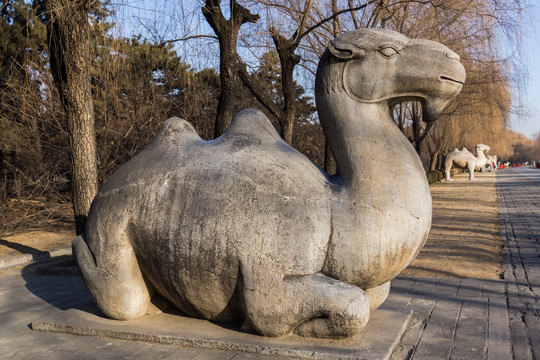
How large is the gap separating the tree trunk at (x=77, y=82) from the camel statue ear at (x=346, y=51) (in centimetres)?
368

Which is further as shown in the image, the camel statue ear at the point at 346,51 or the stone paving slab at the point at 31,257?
the stone paving slab at the point at 31,257

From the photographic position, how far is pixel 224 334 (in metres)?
3.64

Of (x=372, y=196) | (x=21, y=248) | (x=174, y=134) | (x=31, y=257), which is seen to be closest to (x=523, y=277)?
(x=372, y=196)

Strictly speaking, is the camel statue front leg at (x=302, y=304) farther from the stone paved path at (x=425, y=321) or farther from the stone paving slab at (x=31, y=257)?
the stone paving slab at (x=31, y=257)

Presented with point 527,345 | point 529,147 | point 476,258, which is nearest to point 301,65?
point 476,258

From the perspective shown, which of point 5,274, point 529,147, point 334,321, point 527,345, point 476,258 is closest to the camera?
point 334,321

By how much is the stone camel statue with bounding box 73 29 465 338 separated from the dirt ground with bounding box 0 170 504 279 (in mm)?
3235

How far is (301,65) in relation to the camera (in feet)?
40.1

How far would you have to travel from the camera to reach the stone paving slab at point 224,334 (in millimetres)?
3301

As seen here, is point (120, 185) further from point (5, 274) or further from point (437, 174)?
point (437, 174)

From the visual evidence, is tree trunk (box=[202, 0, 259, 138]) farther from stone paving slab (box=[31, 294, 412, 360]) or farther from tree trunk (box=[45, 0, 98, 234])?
stone paving slab (box=[31, 294, 412, 360])

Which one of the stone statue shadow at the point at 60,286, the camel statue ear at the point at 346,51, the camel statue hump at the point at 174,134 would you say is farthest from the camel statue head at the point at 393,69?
the stone statue shadow at the point at 60,286

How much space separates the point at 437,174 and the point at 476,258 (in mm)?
24470

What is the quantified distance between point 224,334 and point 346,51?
212cm
